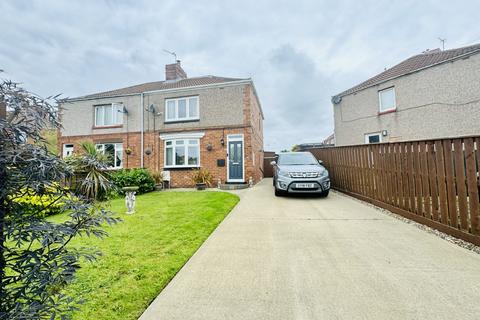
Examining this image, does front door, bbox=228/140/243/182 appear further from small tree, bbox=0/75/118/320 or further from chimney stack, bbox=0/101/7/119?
chimney stack, bbox=0/101/7/119

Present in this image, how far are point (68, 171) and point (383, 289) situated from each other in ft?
10.3

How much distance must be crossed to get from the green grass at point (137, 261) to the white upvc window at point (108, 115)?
10255 mm

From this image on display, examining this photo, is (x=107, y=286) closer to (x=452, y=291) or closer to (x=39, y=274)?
(x=39, y=274)

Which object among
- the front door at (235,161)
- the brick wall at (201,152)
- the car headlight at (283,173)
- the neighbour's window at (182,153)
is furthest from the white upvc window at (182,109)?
the car headlight at (283,173)

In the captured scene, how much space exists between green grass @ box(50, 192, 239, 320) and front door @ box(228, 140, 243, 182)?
19.7 ft

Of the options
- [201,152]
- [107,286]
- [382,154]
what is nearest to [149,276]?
[107,286]

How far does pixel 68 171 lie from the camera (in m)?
1.43

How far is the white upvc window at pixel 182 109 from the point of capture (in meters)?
12.5

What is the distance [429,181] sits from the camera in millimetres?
4238

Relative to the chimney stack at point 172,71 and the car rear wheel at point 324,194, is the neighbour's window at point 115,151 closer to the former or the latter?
the chimney stack at point 172,71

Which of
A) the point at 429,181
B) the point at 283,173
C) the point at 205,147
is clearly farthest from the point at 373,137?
the point at 205,147

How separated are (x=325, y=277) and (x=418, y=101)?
37.4ft

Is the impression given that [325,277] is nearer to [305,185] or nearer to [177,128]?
[305,185]

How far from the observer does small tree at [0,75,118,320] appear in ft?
3.95
